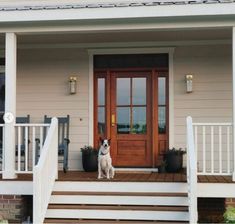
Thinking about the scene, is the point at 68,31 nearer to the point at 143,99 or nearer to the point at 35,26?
the point at 35,26

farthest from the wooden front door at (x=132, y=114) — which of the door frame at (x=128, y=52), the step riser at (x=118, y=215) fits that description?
the step riser at (x=118, y=215)

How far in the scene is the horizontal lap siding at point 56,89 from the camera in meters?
9.25

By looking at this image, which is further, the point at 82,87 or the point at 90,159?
the point at 82,87

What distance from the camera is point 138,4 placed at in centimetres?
716

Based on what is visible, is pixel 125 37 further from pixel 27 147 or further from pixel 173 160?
pixel 27 147

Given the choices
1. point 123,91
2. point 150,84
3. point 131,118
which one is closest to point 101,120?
point 131,118

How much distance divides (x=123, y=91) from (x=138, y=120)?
62 cm

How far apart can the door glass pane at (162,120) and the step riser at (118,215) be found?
2.69 metres

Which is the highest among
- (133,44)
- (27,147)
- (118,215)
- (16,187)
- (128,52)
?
(133,44)

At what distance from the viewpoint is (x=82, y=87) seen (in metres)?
9.26

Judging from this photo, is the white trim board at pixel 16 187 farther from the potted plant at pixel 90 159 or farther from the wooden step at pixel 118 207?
the potted plant at pixel 90 159

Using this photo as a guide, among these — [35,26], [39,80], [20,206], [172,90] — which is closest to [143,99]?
[172,90]

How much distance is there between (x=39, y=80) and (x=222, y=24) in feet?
12.5

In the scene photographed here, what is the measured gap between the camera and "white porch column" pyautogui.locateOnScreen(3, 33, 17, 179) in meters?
7.36
